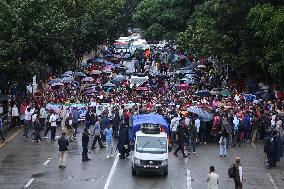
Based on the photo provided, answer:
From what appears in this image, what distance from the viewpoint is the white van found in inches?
1106

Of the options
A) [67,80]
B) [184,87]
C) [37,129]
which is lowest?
[37,129]

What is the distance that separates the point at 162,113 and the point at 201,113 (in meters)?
2.15

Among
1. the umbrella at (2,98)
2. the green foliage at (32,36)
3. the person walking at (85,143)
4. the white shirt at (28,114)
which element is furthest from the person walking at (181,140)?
the umbrella at (2,98)

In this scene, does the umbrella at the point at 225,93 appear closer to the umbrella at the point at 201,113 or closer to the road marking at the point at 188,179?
the umbrella at the point at 201,113

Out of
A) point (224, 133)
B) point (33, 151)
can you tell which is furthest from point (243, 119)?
point (33, 151)

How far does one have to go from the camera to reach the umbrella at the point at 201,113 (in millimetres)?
35375

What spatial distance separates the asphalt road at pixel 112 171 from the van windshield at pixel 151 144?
101cm

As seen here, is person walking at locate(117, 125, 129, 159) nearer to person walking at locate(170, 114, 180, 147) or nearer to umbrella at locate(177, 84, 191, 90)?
person walking at locate(170, 114, 180, 147)

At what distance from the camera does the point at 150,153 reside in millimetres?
28328

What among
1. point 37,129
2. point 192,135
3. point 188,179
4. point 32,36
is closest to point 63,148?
point 188,179

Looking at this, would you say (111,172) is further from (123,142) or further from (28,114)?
(28,114)

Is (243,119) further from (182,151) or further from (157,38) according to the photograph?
(157,38)

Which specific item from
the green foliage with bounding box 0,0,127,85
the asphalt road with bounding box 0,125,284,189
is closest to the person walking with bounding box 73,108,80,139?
the asphalt road with bounding box 0,125,284,189

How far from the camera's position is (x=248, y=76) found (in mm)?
51594
